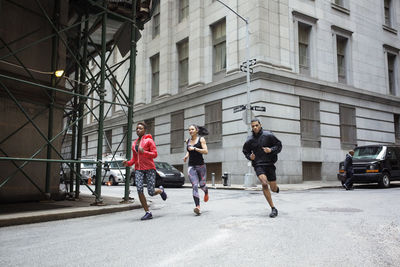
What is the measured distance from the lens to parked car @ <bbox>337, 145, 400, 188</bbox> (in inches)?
592

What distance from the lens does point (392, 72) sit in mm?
27250

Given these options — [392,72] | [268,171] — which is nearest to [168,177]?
[268,171]

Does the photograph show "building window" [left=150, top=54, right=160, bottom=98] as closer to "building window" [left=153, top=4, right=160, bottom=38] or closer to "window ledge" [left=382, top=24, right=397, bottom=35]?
"building window" [left=153, top=4, right=160, bottom=38]

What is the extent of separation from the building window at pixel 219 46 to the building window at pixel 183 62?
309 cm

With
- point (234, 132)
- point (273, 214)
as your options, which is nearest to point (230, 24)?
point (234, 132)

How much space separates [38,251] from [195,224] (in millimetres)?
2575

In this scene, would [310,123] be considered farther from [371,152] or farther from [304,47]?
[371,152]

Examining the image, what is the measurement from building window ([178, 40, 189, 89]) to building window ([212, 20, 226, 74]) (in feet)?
10.1

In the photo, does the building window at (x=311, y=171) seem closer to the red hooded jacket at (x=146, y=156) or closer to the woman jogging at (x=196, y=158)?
the woman jogging at (x=196, y=158)

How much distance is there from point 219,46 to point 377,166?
12815 mm

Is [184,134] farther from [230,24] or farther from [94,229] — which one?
[94,229]

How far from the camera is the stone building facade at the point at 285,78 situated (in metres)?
19.8

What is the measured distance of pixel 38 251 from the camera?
448 centimetres

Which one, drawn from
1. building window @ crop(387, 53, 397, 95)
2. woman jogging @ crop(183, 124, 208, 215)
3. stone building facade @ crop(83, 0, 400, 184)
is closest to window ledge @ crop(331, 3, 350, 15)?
stone building facade @ crop(83, 0, 400, 184)
